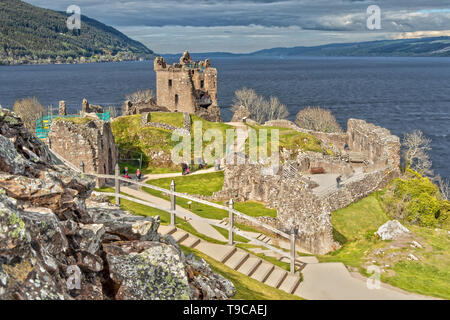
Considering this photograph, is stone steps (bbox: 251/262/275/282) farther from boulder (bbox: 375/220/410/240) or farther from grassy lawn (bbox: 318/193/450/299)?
boulder (bbox: 375/220/410/240)

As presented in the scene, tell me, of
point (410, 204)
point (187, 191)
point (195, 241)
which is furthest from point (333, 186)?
point (195, 241)

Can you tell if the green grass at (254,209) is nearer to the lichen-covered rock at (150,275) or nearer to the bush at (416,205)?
the bush at (416,205)

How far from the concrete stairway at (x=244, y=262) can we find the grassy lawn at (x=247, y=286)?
2.55 feet

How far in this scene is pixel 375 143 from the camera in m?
55.8

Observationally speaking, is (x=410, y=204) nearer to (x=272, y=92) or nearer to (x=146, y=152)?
(x=146, y=152)

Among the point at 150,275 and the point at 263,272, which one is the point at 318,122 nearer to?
the point at 263,272

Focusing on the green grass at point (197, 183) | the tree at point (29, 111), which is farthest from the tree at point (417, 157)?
the tree at point (29, 111)

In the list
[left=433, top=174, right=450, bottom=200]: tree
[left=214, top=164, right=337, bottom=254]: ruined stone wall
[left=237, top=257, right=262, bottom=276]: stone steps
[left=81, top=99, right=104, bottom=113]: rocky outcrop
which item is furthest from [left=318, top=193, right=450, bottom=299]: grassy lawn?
[left=433, top=174, right=450, bottom=200]: tree

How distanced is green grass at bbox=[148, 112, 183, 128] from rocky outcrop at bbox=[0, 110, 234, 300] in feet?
145

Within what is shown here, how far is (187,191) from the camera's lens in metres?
42.2

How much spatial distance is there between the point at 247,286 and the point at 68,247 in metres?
7.88

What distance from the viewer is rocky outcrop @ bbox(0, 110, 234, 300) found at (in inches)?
309

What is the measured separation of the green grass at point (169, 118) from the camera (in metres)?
57.0
